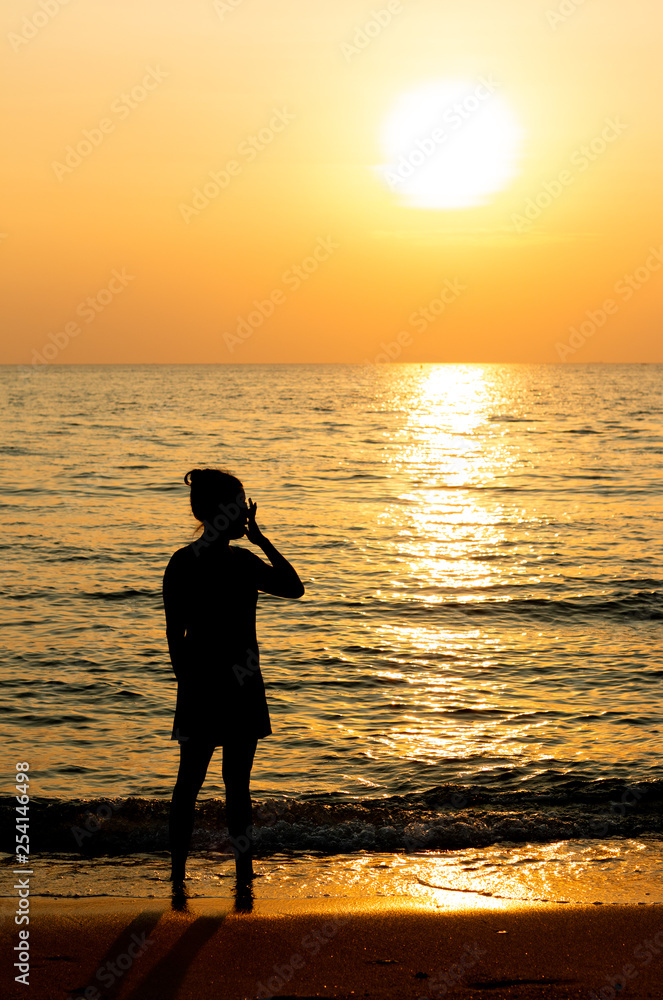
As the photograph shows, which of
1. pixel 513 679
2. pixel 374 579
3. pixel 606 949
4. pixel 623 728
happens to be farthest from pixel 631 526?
pixel 606 949

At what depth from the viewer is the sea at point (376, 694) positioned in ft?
20.0

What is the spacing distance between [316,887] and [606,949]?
6.01 feet

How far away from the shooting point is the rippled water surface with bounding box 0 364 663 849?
25.7 feet

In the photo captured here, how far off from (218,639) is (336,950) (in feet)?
5.07

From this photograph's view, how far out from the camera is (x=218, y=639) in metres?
4.65

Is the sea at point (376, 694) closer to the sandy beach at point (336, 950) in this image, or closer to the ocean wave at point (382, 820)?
the ocean wave at point (382, 820)

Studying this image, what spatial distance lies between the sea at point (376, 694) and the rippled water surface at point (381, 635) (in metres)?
0.05

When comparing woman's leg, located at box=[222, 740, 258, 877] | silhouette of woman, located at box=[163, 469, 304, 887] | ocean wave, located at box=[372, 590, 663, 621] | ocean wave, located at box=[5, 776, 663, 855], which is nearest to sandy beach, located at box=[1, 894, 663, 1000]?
woman's leg, located at box=[222, 740, 258, 877]

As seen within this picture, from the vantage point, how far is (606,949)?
4305mm

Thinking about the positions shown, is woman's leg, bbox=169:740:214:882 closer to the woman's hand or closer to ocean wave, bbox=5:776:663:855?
the woman's hand

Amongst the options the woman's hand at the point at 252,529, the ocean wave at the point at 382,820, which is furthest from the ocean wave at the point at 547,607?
the woman's hand at the point at 252,529

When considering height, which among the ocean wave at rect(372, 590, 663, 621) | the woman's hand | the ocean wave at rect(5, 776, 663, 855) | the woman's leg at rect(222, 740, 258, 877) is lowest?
the ocean wave at rect(5, 776, 663, 855)

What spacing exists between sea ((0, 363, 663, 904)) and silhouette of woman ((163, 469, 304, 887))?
3.75ft

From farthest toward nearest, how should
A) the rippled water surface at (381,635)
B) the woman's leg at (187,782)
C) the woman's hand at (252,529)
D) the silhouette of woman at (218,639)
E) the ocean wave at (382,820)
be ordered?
1. the rippled water surface at (381,635)
2. the ocean wave at (382,820)
3. the woman's leg at (187,782)
4. the silhouette of woman at (218,639)
5. the woman's hand at (252,529)
